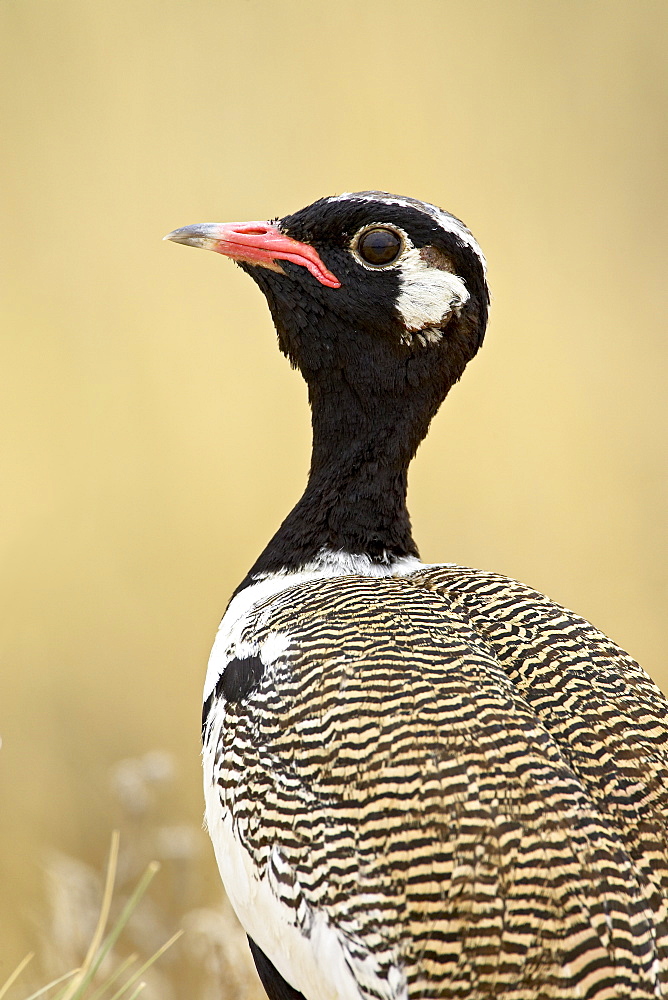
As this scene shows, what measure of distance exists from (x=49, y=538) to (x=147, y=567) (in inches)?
17.2

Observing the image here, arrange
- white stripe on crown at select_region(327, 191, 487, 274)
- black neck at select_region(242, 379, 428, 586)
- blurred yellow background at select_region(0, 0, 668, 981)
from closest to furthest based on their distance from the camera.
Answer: white stripe on crown at select_region(327, 191, 487, 274) → black neck at select_region(242, 379, 428, 586) → blurred yellow background at select_region(0, 0, 668, 981)

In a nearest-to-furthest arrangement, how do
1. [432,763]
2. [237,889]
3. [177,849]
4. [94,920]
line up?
[432,763] → [237,889] → [94,920] → [177,849]

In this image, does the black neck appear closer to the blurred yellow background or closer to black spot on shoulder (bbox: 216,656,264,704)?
black spot on shoulder (bbox: 216,656,264,704)

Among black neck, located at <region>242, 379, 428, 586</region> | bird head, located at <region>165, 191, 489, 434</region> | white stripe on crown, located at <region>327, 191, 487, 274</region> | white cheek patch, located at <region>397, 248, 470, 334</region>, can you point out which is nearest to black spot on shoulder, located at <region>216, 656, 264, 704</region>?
black neck, located at <region>242, 379, 428, 586</region>

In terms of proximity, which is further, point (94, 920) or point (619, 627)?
point (619, 627)

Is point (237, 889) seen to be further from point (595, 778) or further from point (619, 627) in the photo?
Result: point (619, 627)

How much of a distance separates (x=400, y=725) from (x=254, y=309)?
349cm

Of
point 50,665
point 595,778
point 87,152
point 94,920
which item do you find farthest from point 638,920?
point 87,152

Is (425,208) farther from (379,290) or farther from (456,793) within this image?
(456,793)

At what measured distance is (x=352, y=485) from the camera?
119 inches

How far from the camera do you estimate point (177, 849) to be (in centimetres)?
374

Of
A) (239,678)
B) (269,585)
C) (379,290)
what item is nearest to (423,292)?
(379,290)

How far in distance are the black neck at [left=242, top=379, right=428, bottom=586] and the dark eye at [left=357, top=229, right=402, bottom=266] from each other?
33cm

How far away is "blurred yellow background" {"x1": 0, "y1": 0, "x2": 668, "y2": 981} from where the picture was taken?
497 cm
